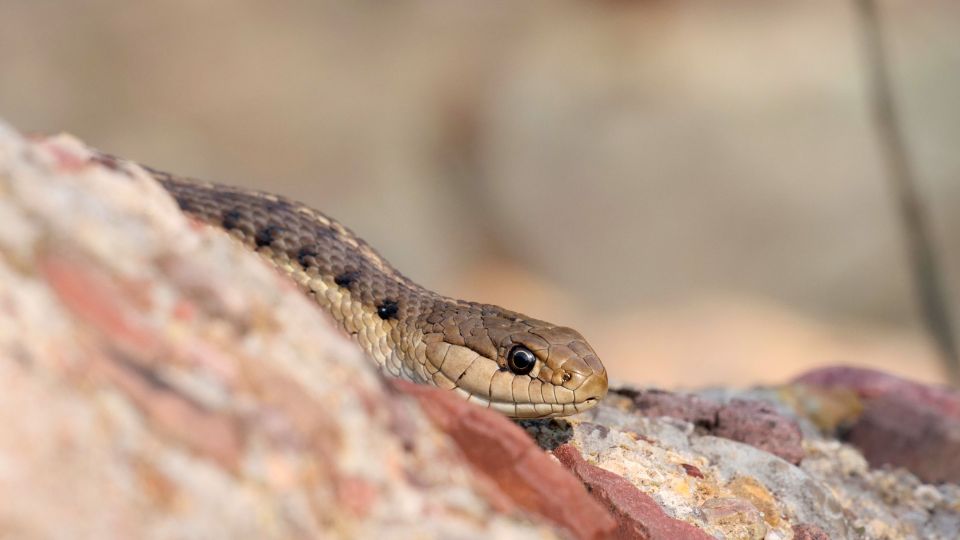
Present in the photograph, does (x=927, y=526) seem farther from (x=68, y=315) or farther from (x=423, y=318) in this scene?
(x=68, y=315)

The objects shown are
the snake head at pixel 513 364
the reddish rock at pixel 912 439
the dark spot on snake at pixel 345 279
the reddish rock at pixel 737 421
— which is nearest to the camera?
the snake head at pixel 513 364

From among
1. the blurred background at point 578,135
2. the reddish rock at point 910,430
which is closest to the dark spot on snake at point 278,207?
the reddish rock at point 910,430

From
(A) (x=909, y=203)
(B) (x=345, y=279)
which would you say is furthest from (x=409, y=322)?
(A) (x=909, y=203)

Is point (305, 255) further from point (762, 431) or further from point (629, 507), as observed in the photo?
point (762, 431)

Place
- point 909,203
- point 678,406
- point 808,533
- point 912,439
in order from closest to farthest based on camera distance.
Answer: point 808,533
point 678,406
point 912,439
point 909,203

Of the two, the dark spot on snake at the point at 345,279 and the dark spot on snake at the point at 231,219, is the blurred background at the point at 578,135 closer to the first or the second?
the dark spot on snake at the point at 345,279

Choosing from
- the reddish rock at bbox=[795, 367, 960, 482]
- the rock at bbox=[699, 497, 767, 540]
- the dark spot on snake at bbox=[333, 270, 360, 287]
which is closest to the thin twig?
the reddish rock at bbox=[795, 367, 960, 482]

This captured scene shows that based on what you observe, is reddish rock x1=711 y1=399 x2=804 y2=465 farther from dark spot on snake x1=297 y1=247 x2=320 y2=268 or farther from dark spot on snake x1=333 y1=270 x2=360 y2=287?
dark spot on snake x1=297 y1=247 x2=320 y2=268
